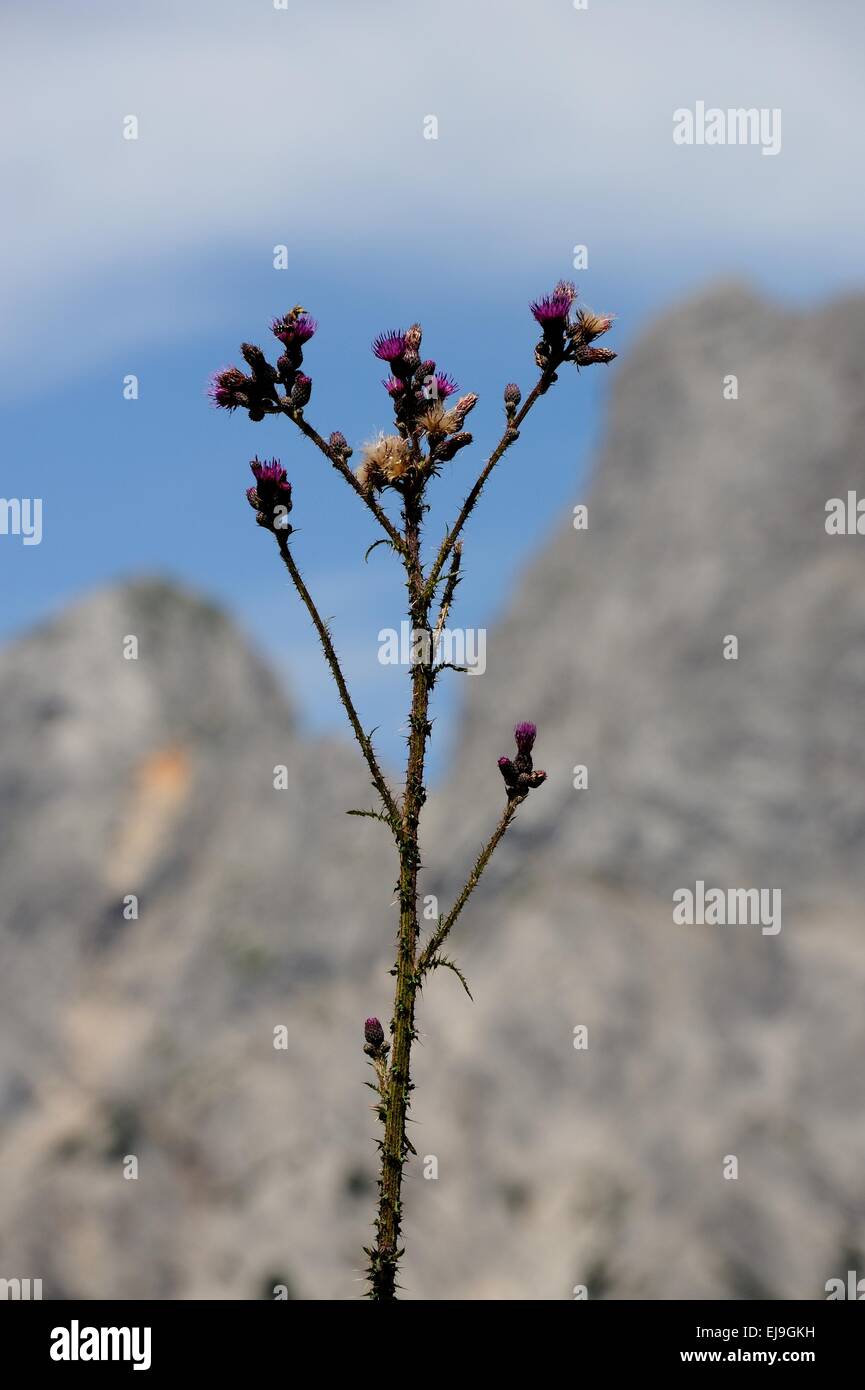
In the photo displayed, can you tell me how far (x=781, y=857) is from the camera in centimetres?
5925

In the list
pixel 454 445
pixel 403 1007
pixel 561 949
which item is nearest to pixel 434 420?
pixel 454 445

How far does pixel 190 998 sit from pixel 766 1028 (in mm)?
29057

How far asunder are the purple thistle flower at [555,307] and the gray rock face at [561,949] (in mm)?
45003

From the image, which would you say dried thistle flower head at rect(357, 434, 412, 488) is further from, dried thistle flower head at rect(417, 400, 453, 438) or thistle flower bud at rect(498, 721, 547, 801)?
thistle flower bud at rect(498, 721, 547, 801)

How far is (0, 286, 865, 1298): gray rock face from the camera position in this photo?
5219 cm

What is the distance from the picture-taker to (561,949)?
58000 millimetres

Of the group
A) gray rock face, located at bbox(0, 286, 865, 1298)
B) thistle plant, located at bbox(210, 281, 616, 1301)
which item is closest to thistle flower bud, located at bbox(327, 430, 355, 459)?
thistle plant, located at bbox(210, 281, 616, 1301)

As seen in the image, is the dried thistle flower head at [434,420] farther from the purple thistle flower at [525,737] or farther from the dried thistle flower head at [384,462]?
the purple thistle flower at [525,737]

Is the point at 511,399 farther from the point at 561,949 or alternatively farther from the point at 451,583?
the point at 561,949

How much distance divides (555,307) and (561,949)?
2052 inches

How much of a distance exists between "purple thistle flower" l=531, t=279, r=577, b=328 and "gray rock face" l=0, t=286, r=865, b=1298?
45.0 metres
